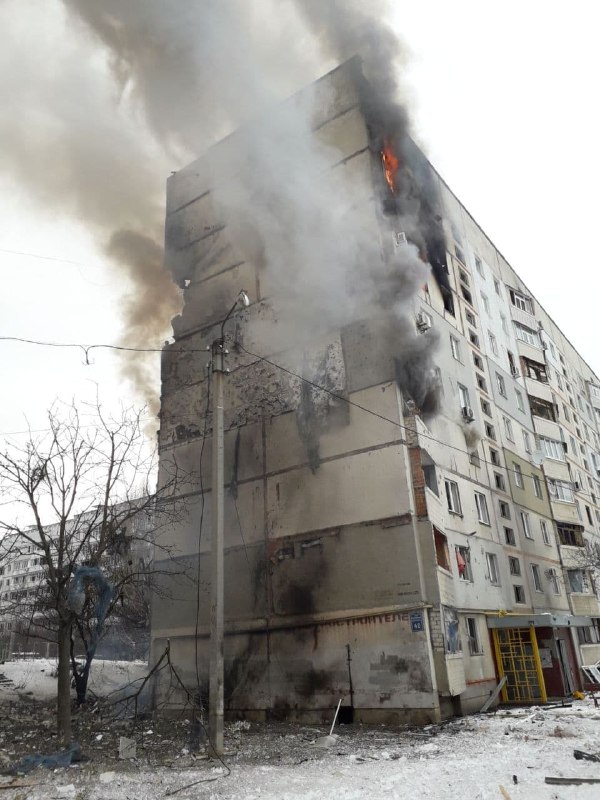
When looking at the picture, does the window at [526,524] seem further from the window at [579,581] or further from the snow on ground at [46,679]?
the snow on ground at [46,679]

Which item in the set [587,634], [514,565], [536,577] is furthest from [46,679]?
[587,634]

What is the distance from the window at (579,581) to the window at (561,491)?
3474mm

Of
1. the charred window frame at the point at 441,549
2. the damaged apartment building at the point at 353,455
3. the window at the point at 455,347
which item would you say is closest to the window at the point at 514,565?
the damaged apartment building at the point at 353,455

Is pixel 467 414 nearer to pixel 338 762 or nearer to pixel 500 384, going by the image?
pixel 500 384

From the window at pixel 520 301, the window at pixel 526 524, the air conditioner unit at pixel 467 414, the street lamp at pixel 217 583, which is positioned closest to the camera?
the street lamp at pixel 217 583

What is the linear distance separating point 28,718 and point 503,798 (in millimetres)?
13322

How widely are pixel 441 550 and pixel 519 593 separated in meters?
7.48

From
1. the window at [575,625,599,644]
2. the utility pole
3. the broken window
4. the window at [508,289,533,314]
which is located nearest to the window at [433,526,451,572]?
the utility pole

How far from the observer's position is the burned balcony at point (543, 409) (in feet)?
102

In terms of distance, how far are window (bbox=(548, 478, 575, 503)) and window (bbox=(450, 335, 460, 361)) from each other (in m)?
9.41

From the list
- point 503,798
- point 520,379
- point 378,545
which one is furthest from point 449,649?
point 520,379

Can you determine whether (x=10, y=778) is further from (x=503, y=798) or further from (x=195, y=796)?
(x=503, y=798)

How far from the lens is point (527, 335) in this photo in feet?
110

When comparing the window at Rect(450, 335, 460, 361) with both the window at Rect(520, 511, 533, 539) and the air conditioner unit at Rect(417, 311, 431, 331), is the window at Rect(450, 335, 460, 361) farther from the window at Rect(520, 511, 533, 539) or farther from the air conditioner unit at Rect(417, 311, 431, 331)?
the window at Rect(520, 511, 533, 539)
